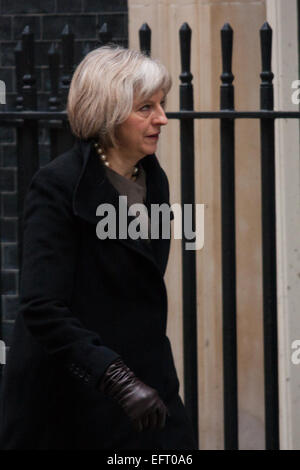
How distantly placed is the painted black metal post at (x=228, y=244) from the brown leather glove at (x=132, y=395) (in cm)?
138

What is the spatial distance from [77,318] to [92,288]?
0.09 meters

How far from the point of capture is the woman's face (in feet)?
11.5

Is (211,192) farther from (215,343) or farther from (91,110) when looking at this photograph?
(91,110)

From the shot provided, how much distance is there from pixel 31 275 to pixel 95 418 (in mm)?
493

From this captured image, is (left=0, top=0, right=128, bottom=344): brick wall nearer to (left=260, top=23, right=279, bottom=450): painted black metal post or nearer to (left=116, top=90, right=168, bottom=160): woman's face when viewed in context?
(left=260, top=23, right=279, bottom=450): painted black metal post

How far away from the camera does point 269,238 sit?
15.1ft

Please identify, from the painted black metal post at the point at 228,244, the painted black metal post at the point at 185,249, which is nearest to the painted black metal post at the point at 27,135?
the painted black metal post at the point at 185,249

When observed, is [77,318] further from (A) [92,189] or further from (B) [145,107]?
(B) [145,107]

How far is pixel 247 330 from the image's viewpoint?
5.81 meters

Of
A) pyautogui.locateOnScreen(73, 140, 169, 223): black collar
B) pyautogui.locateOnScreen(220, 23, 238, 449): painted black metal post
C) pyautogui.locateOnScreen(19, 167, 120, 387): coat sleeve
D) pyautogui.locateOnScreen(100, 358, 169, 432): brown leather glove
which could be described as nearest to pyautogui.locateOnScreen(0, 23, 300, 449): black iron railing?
pyautogui.locateOnScreen(220, 23, 238, 449): painted black metal post

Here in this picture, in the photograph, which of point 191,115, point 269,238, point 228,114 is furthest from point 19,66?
point 269,238

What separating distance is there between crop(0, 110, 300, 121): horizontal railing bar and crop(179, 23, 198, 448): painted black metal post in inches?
1.7

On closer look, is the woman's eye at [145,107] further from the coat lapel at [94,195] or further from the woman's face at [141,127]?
the coat lapel at [94,195]

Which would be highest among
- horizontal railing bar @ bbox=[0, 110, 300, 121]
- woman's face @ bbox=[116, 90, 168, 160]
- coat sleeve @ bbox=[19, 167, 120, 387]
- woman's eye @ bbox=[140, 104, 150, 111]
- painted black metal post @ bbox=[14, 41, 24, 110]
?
painted black metal post @ bbox=[14, 41, 24, 110]
